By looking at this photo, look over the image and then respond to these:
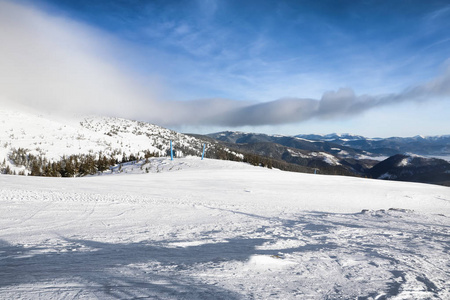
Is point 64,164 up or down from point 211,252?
up

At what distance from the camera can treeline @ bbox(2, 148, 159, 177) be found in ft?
89.6

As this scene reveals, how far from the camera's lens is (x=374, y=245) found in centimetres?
462

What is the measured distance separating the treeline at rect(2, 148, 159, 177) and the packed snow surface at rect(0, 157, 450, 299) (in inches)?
826

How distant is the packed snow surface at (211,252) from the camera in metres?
2.89

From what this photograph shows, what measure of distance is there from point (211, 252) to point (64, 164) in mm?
40706

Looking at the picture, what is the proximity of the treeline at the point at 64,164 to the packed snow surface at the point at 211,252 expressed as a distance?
2099cm

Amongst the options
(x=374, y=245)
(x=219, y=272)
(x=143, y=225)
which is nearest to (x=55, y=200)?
(x=143, y=225)

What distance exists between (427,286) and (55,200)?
1022cm

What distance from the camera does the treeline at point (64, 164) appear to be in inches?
1075

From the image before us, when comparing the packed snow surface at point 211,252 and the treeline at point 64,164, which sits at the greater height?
the treeline at point 64,164

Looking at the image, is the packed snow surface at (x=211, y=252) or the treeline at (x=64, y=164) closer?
the packed snow surface at (x=211, y=252)

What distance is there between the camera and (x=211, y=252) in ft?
13.8

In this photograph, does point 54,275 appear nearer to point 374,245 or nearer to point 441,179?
point 374,245

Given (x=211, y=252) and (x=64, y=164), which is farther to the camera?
(x=64, y=164)
